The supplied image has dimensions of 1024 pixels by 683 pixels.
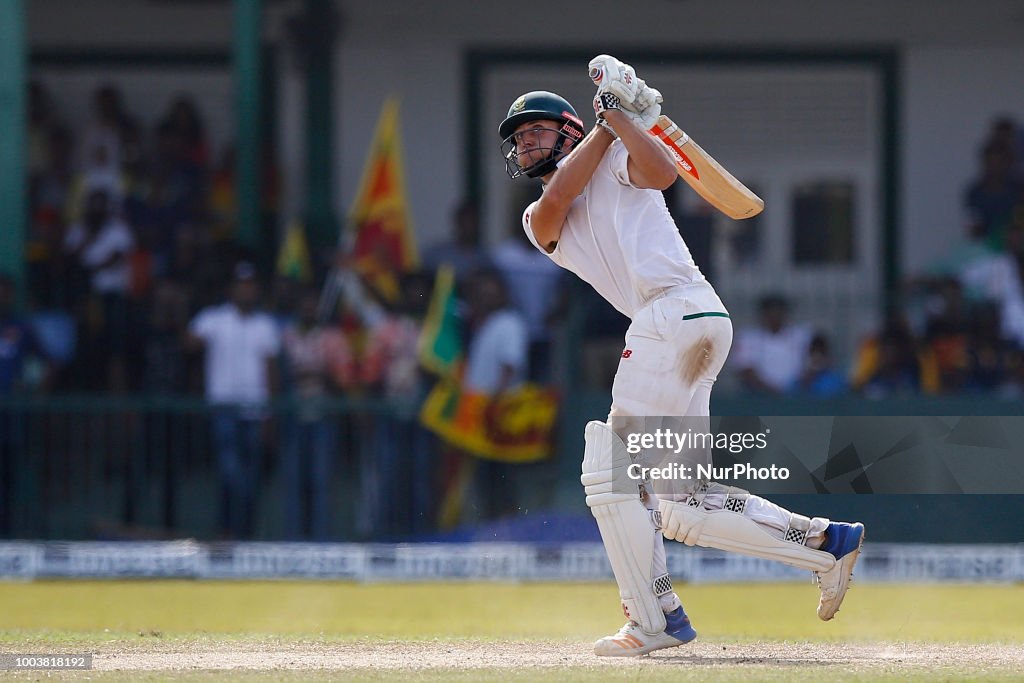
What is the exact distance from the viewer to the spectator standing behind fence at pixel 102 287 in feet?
42.5

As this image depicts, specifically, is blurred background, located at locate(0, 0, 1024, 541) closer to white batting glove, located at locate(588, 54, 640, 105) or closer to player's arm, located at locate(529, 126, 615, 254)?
player's arm, located at locate(529, 126, 615, 254)

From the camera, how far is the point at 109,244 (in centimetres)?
1394

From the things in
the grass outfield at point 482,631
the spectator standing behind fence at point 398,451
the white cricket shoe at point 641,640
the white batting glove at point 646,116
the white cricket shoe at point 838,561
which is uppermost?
the white batting glove at point 646,116

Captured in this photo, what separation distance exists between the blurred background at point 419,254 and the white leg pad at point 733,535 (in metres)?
4.68

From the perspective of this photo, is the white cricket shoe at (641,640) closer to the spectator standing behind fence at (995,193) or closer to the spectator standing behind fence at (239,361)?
the spectator standing behind fence at (239,361)

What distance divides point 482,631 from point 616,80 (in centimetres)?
342

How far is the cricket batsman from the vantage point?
6.47 metres

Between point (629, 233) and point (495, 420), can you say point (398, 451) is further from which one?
point (629, 233)

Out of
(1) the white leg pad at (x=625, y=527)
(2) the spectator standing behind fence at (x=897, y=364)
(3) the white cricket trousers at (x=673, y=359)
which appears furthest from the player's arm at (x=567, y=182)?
(2) the spectator standing behind fence at (x=897, y=364)

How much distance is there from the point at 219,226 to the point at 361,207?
1.68 m

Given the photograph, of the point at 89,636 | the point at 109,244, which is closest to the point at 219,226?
the point at 109,244

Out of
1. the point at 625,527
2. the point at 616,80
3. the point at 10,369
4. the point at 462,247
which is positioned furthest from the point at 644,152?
the point at 462,247

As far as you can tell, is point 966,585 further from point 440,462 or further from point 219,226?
point 219,226

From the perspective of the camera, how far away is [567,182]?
6.49 meters
